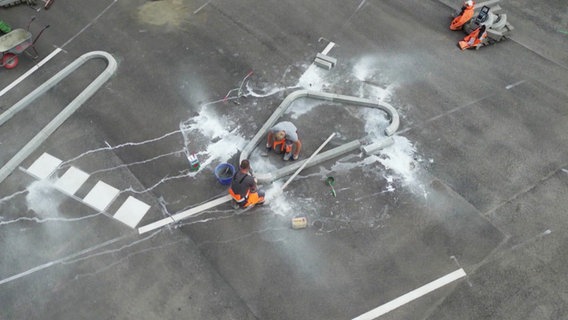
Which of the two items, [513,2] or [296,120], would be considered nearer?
[296,120]

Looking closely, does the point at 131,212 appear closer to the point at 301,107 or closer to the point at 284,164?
the point at 284,164

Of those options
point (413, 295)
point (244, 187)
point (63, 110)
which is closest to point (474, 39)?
point (413, 295)

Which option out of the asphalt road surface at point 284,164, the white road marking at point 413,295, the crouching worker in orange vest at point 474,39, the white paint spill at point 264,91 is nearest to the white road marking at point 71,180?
the asphalt road surface at point 284,164

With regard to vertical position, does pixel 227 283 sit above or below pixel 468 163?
below

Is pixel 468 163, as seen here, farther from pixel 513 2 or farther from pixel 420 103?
pixel 513 2

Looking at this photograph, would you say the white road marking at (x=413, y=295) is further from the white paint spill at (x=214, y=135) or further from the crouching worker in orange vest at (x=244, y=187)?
the white paint spill at (x=214, y=135)

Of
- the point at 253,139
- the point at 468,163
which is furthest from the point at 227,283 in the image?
the point at 468,163

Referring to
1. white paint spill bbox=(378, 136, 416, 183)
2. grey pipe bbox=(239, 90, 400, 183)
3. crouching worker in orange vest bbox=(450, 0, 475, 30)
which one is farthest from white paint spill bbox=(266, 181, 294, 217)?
crouching worker in orange vest bbox=(450, 0, 475, 30)
